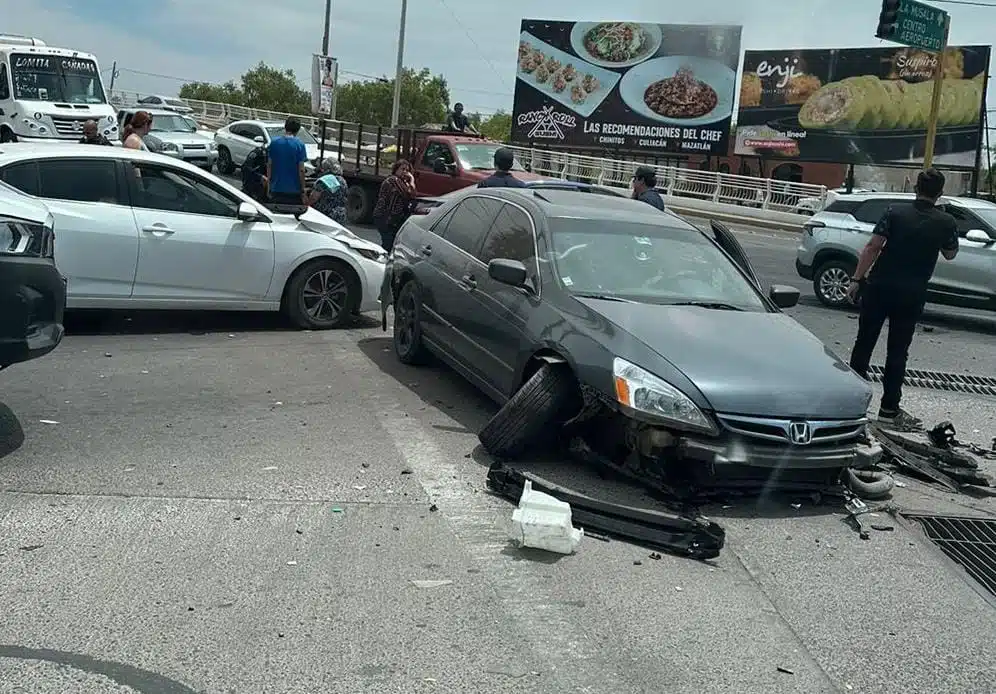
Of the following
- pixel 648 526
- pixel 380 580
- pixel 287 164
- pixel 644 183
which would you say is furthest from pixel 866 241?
pixel 380 580

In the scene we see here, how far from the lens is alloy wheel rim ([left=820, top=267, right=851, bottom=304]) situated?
15336mm

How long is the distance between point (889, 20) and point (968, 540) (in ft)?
46.9

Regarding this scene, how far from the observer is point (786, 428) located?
5.75 meters

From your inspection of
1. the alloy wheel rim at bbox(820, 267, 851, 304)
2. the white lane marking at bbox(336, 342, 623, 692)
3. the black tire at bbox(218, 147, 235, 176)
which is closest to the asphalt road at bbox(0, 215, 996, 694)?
the white lane marking at bbox(336, 342, 623, 692)

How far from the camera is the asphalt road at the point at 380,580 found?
156 inches

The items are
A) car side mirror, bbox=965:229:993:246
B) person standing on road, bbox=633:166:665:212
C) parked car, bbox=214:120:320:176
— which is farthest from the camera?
parked car, bbox=214:120:320:176

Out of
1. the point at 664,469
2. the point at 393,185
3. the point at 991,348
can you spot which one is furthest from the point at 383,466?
the point at 991,348

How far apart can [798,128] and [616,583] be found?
132 feet

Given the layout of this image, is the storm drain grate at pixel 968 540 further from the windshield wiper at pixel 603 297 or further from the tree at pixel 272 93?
the tree at pixel 272 93

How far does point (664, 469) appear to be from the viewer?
5.84 metres

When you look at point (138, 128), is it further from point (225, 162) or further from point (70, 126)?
point (225, 162)

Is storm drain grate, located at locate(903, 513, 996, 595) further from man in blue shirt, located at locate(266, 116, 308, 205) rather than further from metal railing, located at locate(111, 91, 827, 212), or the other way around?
metal railing, located at locate(111, 91, 827, 212)

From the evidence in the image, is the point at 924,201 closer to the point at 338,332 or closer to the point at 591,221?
the point at 591,221

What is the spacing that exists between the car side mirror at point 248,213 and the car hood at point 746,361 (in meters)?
4.16
